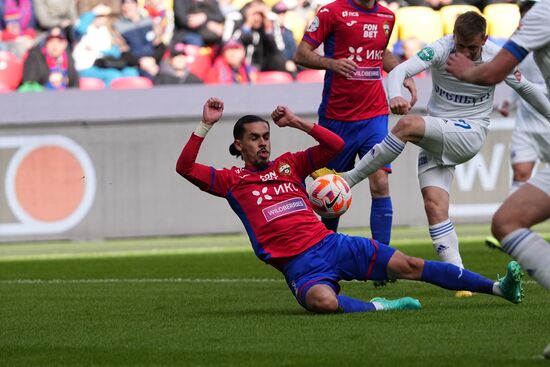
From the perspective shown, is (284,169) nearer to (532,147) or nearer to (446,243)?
(446,243)

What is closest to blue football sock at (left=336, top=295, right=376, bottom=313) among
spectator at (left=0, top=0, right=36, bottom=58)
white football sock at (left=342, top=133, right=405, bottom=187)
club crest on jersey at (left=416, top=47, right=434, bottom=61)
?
white football sock at (left=342, top=133, right=405, bottom=187)

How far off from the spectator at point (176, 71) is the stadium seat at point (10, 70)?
198cm

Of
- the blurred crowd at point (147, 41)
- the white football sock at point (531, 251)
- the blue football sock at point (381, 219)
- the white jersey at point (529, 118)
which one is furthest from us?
the blurred crowd at point (147, 41)

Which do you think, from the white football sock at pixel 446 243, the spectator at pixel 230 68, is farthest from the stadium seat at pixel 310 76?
the white football sock at pixel 446 243

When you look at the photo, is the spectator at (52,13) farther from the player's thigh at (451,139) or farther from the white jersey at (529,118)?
the player's thigh at (451,139)

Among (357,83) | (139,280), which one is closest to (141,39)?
(139,280)

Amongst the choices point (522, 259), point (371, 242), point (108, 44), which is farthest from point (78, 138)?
point (522, 259)

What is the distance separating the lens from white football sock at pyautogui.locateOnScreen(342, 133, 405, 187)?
8.30 m

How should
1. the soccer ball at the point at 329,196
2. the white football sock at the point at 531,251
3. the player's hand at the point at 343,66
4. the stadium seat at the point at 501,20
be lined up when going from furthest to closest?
the stadium seat at the point at 501,20
the player's hand at the point at 343,66
the soccer ball at the point at 329,196
the white football sock at the point at 531,251

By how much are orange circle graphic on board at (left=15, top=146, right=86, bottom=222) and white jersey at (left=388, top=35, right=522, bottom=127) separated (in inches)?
307

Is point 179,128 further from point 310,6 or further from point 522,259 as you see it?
point 522,259

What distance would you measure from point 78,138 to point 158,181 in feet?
3.85

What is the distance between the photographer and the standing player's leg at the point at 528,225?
550 cm

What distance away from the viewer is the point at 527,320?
Result: 6.82 m
